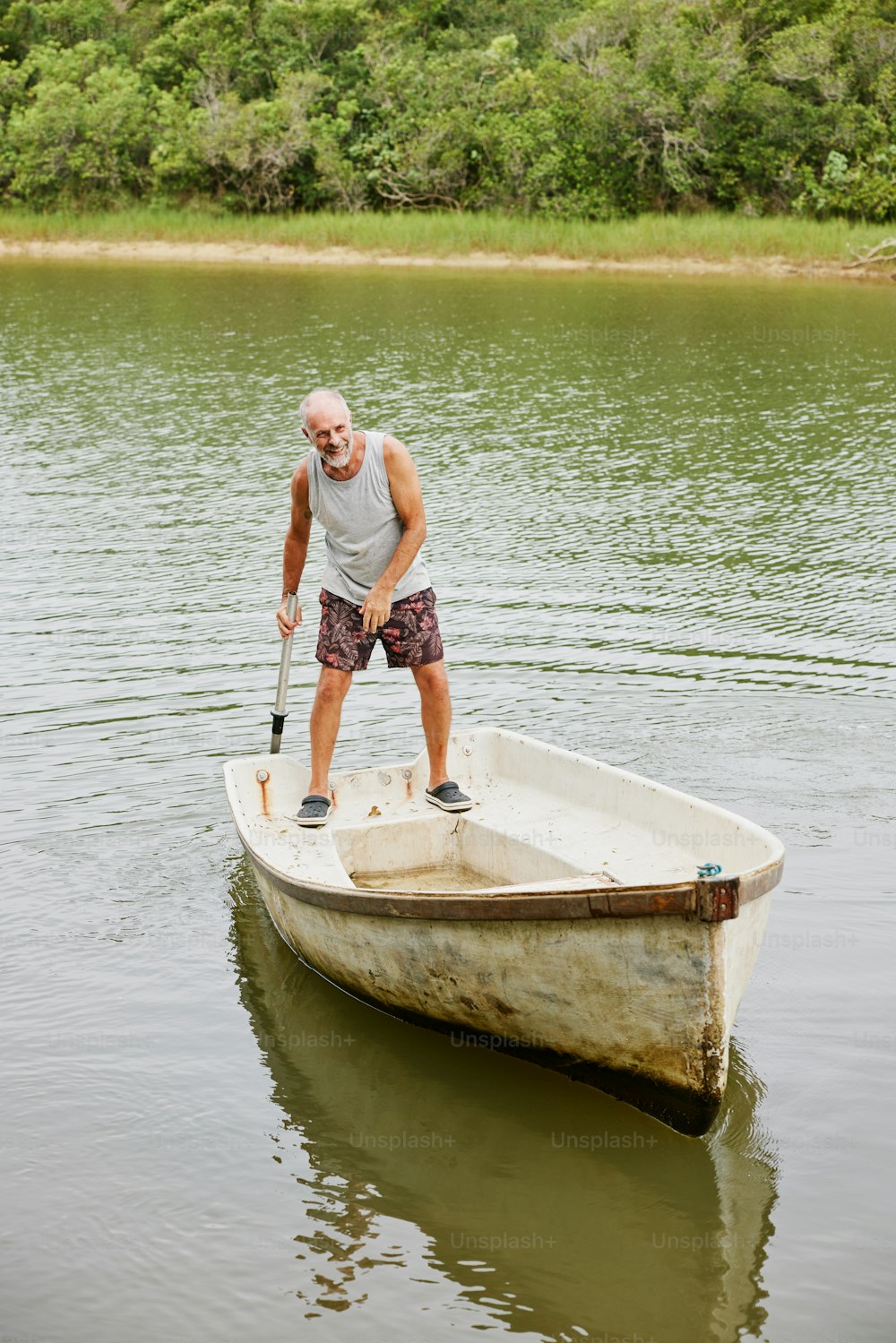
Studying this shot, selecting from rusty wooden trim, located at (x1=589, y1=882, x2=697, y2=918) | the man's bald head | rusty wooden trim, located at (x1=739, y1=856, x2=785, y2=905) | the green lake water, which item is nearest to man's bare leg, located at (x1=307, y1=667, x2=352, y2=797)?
the green lake water

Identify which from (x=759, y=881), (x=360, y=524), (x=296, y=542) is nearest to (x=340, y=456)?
(x=360, y=524)

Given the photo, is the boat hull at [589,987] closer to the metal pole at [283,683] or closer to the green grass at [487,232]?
the metal pole at [283,683]

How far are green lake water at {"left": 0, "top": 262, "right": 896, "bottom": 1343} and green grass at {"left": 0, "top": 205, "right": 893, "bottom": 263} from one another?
1557 cm

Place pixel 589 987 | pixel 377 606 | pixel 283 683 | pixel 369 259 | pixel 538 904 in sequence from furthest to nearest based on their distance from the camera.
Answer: pixel 369 259 < pixel 283 683 < pixel 377 606 < pixel 589 987 < pixel 538 904

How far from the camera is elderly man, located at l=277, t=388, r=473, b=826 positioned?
232 inches

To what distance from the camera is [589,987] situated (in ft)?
15.8

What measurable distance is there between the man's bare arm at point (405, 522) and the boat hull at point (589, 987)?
114 centimetres

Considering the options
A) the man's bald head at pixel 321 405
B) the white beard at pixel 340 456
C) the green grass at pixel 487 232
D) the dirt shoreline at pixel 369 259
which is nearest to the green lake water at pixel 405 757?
the white beard at pixel 340 456

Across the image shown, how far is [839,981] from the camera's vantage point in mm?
5848

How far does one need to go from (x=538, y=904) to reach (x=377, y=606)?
1660 millimetres

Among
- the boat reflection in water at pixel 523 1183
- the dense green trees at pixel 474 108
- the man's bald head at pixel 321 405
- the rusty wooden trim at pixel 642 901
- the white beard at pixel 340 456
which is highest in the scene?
the dense green trees at pixel 474 108

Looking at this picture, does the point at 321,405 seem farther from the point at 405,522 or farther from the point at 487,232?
the point at 487,232

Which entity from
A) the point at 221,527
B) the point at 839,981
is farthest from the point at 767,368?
the point at 839,981

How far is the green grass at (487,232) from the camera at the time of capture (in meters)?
32.5
